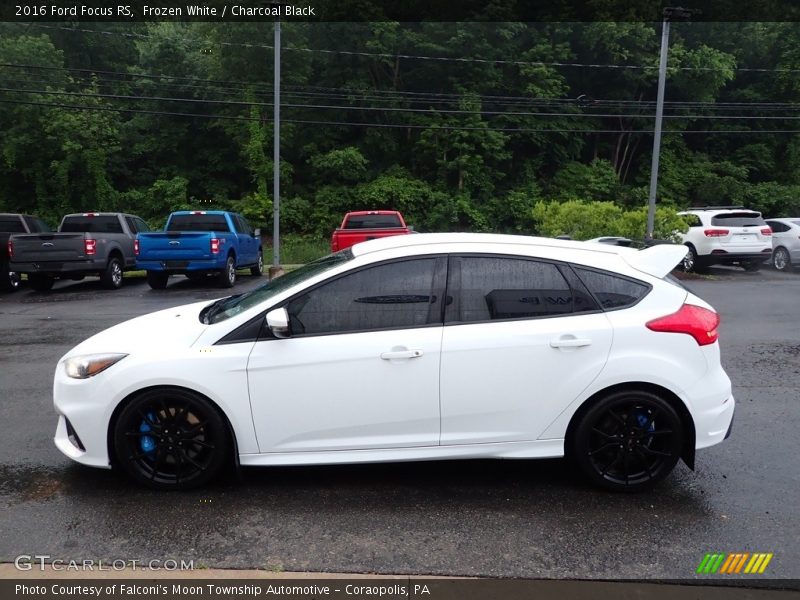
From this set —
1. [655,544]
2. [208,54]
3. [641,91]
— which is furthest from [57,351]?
[641,91]

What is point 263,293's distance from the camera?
4.37 m

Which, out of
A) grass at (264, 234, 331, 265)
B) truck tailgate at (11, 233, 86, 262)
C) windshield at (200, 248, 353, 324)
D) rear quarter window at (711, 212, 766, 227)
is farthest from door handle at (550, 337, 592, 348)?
grass at (264, 234, 331, 265)

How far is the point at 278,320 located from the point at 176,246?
1190 cm

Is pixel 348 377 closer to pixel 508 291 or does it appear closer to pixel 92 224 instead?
pixel 508 291

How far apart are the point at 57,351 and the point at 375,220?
418 inches

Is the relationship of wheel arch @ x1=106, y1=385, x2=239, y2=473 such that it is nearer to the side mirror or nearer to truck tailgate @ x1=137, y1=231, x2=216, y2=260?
the side mirror

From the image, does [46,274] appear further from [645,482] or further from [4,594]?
[645,482]

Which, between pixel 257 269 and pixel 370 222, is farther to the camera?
pixel 257 269

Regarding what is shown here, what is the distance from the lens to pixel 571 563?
3.27 meters

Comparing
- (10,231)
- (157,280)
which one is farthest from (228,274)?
(10,231)

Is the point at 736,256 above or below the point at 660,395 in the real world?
below

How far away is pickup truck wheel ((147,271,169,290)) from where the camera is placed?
50.2ft

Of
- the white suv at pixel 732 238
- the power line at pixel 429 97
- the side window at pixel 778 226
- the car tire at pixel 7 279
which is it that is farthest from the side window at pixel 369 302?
the power line at pixel 429 97

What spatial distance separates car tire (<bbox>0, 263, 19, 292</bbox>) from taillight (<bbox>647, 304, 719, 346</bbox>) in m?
15.1
